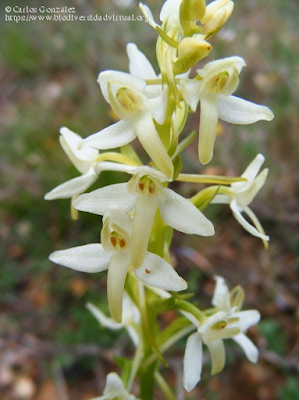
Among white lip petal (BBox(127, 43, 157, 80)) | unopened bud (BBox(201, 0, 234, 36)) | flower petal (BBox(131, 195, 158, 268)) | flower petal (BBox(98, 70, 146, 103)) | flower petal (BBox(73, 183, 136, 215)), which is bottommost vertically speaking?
flower petal (BBox(131, 195, 158, 268))

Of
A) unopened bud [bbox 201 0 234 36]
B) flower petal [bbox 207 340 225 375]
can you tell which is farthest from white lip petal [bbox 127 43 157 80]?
flower petal [bbox 207 340 225 375]

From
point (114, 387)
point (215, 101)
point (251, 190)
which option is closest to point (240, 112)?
point (215, 101)

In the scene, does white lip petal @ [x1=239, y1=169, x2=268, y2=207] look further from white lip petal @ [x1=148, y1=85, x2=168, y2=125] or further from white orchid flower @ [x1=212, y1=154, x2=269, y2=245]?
white lip petal @ [x1=148, y1=85, x2=168, y2=125]

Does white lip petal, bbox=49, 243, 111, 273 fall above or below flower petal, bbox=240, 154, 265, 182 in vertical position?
below

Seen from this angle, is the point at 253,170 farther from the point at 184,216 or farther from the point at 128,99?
the point at 128,99

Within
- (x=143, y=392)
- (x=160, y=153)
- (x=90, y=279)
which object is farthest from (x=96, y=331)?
(x=160, y=153)

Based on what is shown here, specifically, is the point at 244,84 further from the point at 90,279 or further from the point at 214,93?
the point at 214,93
